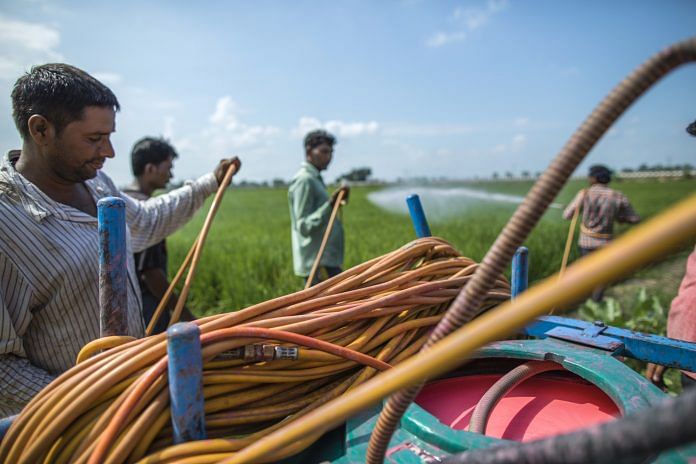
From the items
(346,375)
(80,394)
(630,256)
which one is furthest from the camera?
(346,375)

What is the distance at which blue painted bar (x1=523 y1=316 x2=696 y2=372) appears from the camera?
48.2 inches

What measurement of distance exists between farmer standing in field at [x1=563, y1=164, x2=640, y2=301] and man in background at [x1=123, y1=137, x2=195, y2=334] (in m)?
4.95

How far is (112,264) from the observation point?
41.6 inches

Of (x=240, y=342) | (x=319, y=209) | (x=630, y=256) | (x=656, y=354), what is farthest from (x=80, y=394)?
(x=319, y=209)

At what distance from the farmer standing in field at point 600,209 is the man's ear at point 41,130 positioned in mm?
5674

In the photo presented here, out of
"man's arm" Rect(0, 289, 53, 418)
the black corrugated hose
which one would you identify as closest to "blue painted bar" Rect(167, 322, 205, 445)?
the black corrugated hose

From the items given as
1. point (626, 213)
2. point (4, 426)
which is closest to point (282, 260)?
point (626, 213)

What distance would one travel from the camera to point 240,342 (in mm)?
848

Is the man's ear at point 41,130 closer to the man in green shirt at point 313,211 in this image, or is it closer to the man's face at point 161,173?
the man's face at point 161,173

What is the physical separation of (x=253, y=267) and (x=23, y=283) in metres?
5.82

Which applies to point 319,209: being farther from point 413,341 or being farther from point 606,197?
point 606,197

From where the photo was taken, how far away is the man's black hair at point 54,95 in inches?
58.1

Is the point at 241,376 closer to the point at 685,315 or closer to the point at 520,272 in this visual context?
the point at 520,272

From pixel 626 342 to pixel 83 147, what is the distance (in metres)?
1.95
